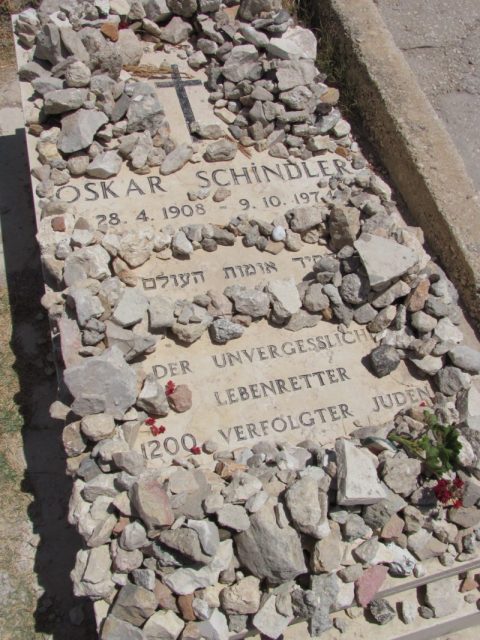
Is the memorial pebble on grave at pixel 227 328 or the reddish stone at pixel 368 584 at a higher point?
the memorial pebble on grave at pixel 227 328

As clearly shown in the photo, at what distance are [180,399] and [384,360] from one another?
3.19 feet

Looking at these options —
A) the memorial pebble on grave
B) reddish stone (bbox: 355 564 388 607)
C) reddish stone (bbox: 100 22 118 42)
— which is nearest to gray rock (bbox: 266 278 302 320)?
the memorial pebble on grave

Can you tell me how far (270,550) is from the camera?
8.82 ft

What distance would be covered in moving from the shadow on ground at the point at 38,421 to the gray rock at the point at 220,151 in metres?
1.27

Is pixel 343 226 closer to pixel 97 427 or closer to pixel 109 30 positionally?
pixel 97 427

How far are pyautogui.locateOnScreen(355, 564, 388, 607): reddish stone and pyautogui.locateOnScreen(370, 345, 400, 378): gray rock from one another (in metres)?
0.94

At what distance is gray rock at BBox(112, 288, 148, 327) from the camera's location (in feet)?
10.7

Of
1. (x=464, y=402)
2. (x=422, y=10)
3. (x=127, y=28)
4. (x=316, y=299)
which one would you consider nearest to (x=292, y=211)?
(x=316, y=299)

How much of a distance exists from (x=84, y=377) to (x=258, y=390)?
0.82 m

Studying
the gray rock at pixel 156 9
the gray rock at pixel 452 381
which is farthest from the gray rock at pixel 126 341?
the gray rock at pixel 156 9

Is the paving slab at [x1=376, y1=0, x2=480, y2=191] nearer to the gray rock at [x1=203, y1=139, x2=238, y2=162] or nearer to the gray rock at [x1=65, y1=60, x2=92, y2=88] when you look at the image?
→ the gray rock at [x1=203, y1=139, x2=238, y2=162]

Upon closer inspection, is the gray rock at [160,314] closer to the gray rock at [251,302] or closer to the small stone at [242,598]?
the gray rock at [251,302]

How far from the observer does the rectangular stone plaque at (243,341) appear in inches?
129

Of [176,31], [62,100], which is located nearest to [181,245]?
[62,100]
